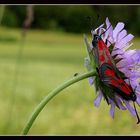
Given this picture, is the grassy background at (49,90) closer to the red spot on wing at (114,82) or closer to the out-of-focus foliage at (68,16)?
the out-of-focus foliage at (68,16)

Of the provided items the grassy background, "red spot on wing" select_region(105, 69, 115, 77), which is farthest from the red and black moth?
the grassy background

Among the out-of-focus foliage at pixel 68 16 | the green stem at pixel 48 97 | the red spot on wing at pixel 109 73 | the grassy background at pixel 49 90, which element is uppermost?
the out-of-focus foliage at pixel 68 16

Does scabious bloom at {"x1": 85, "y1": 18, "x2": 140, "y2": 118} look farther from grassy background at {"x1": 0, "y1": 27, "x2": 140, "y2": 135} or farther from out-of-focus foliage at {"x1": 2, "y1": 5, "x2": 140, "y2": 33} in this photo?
out-of-focus foliage at {"x1": 2, "y1": 5, "x2": 140, "y2": 33}

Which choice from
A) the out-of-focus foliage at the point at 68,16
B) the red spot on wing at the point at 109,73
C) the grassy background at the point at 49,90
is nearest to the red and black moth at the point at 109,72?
the red spot on wing at the point at 109,73

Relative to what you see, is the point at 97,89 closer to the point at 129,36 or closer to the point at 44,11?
the point at 129,36

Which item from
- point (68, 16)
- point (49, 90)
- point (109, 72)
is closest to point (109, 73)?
point (109, 72)

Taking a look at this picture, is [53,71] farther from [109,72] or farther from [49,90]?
[109,72]

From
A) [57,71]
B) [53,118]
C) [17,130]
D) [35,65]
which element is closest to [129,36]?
[17,130]
